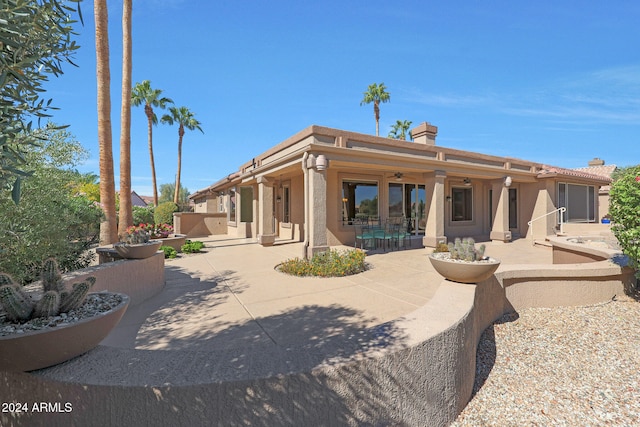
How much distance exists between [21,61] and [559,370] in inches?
260

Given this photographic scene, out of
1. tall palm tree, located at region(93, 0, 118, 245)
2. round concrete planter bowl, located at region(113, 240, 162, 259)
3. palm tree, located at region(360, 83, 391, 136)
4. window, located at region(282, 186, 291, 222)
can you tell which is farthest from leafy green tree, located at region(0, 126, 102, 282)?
palm tree, located at region(360, 83, 391, 136)

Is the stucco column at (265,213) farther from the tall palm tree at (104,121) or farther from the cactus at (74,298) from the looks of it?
the cactus at (74,298)

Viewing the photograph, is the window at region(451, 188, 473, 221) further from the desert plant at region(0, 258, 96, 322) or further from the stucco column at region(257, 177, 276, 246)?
the desert plant at region(0, 258, 96, 322)

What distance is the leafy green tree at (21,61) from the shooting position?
1908 mm

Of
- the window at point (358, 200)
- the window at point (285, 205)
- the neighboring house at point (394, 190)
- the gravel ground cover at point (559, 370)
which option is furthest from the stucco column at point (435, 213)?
the window at point (285, 205)

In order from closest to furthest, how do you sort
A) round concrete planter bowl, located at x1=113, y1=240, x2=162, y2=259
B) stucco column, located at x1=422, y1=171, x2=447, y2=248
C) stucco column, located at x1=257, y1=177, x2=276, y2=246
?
round concrete planter bowl, located at x1=113, y1=240, x2=162, y2=259 → stucco column, located at x1=422, y1=171, x2=447, y2=248 → stucco column, located at x1=257, y1=177, x2=276, y2=246

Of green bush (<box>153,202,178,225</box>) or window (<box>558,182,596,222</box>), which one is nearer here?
window (<box>558,182,596,222</box>)

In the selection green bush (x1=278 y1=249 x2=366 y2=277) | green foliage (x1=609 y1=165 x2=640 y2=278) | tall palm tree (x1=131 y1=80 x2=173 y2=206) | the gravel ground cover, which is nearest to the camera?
the gravel ground cover

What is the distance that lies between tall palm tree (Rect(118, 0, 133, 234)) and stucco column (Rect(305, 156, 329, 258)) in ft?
23.3

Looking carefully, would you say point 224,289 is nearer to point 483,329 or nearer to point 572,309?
point 483,329

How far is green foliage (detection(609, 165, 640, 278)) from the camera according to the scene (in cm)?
524

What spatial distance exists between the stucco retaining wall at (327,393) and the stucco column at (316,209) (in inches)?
215

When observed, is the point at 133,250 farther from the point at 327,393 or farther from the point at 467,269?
the point at 467,269

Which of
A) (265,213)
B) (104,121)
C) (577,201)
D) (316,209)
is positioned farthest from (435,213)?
(104,121)
